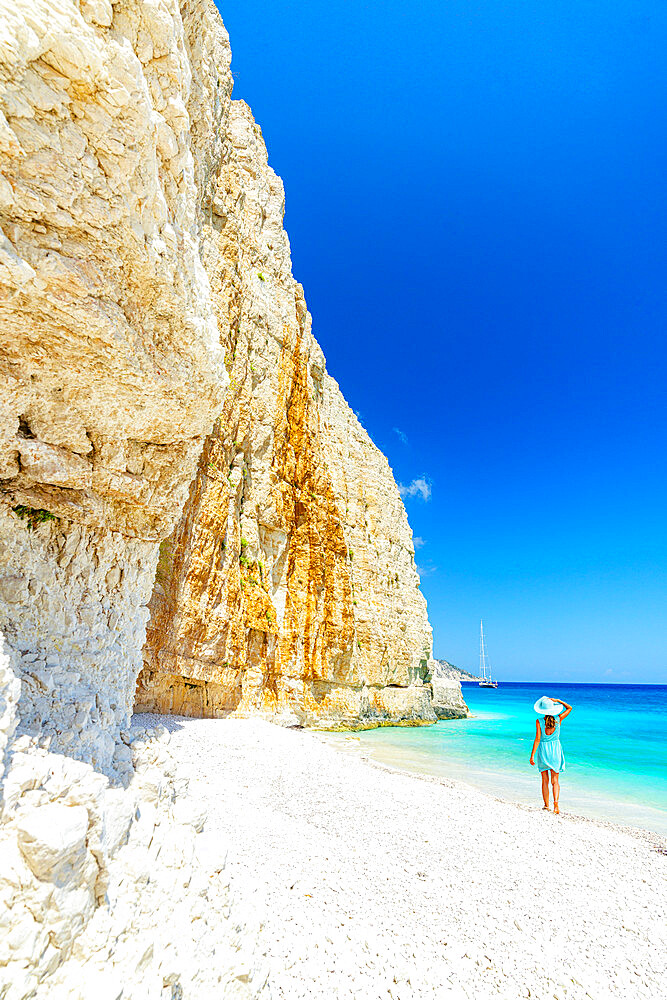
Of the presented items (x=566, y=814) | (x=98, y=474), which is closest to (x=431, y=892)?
(x=98, y=474)

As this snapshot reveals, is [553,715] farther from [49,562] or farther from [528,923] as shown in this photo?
[49,562]

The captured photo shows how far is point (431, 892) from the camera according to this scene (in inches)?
185

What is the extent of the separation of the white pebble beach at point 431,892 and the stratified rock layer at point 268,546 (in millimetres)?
5630

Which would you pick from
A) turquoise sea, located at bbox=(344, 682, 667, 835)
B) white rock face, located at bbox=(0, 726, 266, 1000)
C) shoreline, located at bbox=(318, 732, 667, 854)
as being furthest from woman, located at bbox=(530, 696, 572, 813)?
white rock face, located at bbox=(0, 726, 266, 1000)

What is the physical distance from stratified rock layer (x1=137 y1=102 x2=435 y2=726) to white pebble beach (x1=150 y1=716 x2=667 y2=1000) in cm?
563

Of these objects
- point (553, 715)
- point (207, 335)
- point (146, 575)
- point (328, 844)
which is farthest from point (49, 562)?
point (553, 715)

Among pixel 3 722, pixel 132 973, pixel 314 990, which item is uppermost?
pixel 3 722

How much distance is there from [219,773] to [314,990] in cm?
513

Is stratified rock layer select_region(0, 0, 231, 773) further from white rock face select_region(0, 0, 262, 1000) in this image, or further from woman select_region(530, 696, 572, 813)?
woman select_region(530, 696, 572, 813)

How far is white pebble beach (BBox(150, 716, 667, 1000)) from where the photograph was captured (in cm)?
361

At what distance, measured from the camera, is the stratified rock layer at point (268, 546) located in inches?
515

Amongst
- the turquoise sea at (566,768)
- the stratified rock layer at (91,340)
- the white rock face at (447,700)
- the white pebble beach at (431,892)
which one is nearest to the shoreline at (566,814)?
the white pebble beach at (431,892)

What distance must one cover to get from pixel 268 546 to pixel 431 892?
1409 cm

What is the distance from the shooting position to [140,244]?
8.67 ft
